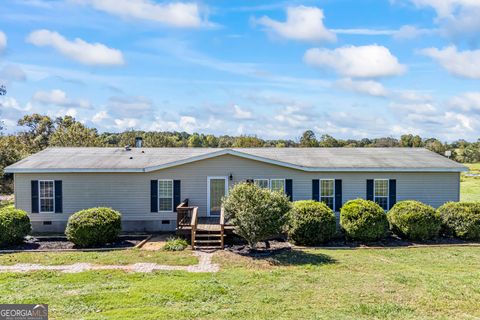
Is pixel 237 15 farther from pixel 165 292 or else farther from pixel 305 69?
pixel 165 292

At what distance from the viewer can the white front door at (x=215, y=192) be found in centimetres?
1631

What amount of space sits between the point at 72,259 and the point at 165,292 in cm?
497

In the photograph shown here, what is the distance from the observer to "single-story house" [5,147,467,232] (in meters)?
16.1

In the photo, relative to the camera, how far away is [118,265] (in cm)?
1093

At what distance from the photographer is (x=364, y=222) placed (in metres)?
13.8

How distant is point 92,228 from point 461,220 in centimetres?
1401

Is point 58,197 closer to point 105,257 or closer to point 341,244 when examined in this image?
point 105,257

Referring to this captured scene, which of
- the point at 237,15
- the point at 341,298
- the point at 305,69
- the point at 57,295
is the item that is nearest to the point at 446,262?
the point at 341,298

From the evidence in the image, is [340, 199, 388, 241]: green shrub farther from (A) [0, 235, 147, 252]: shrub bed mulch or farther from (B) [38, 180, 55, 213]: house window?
(B) [38, 180, 55, 213]: house window

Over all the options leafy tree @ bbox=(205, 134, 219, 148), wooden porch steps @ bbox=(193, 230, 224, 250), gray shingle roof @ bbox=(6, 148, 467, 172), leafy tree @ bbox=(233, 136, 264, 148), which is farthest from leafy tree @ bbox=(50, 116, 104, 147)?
leafy tree @ bbox=(205, 134, 219, 148)

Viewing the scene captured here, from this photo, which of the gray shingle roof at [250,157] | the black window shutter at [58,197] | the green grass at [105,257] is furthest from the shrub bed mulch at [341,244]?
the black window shutter at [58,197]

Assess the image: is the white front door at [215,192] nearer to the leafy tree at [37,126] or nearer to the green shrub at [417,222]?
the green shrub at [417,222]

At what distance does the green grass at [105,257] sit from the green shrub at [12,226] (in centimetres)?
109

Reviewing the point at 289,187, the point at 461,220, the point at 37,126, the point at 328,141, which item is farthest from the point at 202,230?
the point at 328,141
